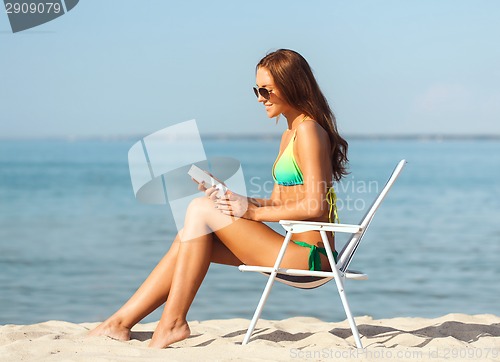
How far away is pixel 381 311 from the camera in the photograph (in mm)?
7066

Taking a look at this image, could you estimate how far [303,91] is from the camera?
3.99 metres

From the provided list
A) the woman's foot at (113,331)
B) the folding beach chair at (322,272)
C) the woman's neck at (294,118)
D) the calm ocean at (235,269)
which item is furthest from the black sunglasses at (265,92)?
the calm ocean at (235,269)

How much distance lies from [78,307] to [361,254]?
13.6 feet

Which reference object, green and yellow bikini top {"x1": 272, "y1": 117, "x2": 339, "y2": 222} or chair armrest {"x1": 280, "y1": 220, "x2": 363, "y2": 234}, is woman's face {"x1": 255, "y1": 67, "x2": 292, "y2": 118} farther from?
chair armrest {"x1": 280, "y1": 220, "x2": 363, "y2": 234}

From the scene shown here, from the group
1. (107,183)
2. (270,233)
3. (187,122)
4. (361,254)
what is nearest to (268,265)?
(270,233)

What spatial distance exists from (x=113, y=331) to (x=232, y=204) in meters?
0.90

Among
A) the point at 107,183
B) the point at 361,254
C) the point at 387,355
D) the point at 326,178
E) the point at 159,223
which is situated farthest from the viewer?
the point at 107,183

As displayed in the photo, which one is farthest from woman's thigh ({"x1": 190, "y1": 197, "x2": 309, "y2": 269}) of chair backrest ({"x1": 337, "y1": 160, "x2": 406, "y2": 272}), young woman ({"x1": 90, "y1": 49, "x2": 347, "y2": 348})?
chair backrest ({"x1": 337, "y1": 160, "x2": 406, "y2": 272})

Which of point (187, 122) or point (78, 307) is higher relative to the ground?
point (187, 122)

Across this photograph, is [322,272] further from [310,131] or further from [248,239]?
[310,131]

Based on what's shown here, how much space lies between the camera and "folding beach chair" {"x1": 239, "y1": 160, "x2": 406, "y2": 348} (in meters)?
3.64

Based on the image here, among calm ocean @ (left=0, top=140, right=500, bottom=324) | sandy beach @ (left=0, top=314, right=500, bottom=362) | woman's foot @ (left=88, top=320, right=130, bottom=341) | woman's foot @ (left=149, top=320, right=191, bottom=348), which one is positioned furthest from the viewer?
calm ocean @ (left=0, top=140, right=500, bottom=324)

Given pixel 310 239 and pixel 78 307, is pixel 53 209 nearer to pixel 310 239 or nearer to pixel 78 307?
pixel 78 307

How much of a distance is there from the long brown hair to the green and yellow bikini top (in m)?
0.15
